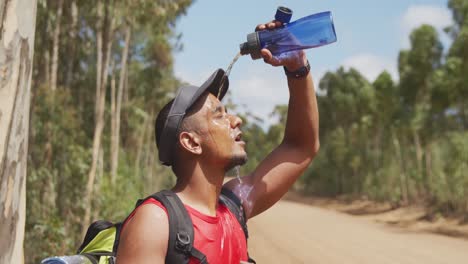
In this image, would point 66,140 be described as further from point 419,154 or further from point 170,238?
point 419,154

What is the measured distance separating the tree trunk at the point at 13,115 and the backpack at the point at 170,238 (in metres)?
0.25

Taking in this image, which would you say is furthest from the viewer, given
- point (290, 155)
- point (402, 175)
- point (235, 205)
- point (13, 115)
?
point (402, 175)

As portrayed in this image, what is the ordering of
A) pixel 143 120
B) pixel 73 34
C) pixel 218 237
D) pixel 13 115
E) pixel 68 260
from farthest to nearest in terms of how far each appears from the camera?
1. pixel 143 120
2. pixel 73 34
3. pixel 218 237
4. pixel 13 115
5. pixel 68 260

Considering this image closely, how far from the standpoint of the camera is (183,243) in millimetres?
1872

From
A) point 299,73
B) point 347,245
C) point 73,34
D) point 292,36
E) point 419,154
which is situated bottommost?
point 347,245

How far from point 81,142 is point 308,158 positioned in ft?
44.2

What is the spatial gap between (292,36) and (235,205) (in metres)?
0.73

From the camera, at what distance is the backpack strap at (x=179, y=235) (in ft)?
6.12

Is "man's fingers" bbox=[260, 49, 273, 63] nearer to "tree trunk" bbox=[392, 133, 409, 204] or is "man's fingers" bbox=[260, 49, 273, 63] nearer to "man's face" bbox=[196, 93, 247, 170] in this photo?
"man's face" bbox=[196, 93, 247, 170]

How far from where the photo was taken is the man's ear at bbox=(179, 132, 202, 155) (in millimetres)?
2131

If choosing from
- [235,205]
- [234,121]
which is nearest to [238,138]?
[234,121]

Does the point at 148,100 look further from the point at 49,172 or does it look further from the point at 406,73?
the point at 49,172

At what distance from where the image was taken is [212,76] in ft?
7.36

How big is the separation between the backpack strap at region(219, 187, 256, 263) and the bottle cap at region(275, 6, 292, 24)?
742 millimetres
